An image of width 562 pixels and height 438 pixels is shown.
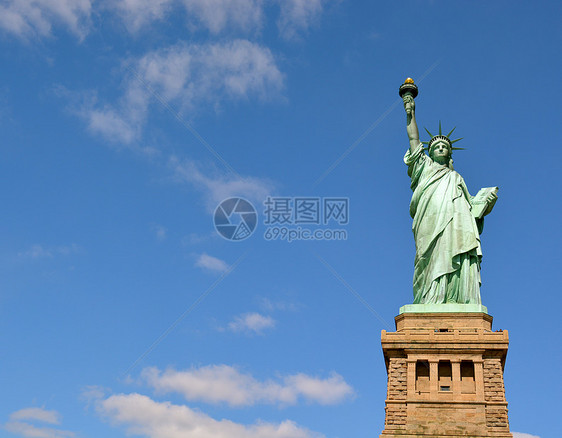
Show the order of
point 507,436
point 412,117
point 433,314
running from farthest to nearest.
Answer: point 412,117 → point 433,314 → point 507,436

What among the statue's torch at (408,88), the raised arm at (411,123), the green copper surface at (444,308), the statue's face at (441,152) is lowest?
the green copper surface at (444,308)

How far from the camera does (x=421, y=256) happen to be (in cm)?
3231

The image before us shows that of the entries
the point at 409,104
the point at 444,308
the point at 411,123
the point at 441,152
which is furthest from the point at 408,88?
the point at 444,308

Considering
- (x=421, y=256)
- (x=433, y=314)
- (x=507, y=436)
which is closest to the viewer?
(x=507, y=436)

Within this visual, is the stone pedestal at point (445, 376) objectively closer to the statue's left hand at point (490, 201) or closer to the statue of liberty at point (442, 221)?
the statue of liberty at point (442, 221)

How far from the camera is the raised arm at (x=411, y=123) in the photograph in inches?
1371

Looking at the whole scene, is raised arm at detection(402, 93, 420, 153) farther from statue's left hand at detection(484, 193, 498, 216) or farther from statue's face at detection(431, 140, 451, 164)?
statue's left hand at detection(484, 193, 498, 216)

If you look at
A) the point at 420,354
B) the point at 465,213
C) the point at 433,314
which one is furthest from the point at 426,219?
the point at 420,354

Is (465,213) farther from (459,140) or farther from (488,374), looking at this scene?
(488,374)

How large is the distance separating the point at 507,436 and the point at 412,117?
15673 mm

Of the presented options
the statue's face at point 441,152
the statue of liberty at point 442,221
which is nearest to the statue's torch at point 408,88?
the statue of liberty at point 442,221

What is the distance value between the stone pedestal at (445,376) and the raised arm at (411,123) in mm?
9028

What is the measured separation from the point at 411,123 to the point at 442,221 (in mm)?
5428

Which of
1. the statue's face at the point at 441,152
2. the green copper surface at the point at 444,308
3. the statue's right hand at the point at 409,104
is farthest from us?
the statue's right hand at the point at 409,104
